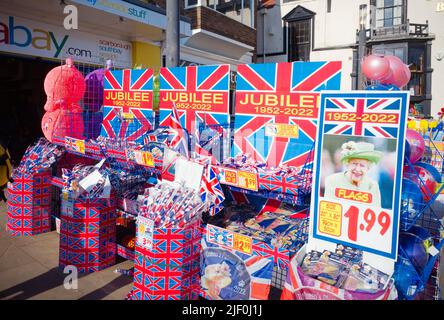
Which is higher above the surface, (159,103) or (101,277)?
(159,103)

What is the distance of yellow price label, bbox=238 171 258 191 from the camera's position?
9.82ft

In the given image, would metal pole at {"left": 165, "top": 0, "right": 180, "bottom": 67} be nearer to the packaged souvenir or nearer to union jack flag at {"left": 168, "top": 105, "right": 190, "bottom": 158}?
union jack flag at {"left": 168, "top": 105, "right": 190, "bottom": 158}

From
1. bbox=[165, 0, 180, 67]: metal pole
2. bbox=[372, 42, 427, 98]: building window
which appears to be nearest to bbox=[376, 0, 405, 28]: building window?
bbox=[372, 42, 427, 98]: building window

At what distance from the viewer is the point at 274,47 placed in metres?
23.9

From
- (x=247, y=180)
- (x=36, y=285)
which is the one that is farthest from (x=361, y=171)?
(x=36, y=285)

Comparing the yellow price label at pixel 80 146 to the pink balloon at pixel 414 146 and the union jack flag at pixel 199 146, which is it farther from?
the pink balloon at pixel 414 146

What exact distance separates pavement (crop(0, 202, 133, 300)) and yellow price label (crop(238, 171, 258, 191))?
1695 mm

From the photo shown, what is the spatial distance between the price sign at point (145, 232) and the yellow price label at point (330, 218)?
142cm

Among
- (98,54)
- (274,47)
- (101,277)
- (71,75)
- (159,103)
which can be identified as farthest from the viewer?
(274,47)

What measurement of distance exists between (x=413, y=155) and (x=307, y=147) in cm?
89

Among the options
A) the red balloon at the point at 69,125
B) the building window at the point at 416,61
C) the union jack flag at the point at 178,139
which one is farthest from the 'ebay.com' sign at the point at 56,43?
the building window at the point at 416,61

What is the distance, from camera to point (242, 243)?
10.1 feet
